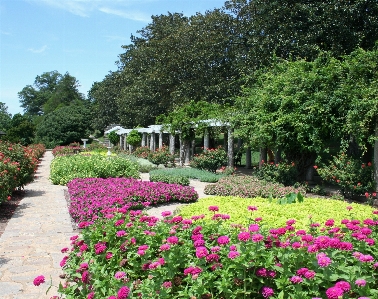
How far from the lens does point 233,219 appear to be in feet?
18.3

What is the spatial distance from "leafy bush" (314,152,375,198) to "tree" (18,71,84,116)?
7836 cm

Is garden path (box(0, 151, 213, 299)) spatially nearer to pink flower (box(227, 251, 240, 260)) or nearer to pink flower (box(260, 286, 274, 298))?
pink flower (box(227, 251, 240, 260))

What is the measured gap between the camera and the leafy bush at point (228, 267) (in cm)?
246

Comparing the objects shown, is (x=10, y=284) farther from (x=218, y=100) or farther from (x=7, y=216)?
(x=218, y=100)

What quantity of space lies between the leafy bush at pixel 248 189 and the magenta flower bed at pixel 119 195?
100 cm

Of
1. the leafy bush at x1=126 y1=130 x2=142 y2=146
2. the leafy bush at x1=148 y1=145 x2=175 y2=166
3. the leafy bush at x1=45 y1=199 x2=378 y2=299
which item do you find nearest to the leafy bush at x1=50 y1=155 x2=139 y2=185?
the leafy bush at x1=148 y1=145 x2=175 y2=166

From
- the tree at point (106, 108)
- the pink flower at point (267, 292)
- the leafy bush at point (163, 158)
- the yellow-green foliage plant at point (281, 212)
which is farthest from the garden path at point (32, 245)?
the tree at point (106, 108)

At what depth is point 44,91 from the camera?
9944cm

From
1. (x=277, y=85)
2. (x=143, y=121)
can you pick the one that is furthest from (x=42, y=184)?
(x=143, y=121)

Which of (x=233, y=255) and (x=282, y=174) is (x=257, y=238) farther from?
(x=282, y=174)

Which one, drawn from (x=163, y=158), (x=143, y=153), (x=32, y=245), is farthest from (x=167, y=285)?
(x=143, y=153)

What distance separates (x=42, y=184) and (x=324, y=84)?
930 centimetres

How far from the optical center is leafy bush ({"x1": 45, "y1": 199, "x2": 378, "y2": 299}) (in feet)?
8.05

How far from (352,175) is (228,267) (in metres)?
8.15
